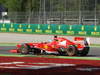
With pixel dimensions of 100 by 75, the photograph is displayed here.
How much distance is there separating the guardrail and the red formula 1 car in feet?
48.6

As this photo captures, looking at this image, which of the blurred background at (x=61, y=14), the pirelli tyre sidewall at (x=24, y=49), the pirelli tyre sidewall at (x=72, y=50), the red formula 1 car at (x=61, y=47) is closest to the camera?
the pirelli tyre sidewall at (x=72, y=50)

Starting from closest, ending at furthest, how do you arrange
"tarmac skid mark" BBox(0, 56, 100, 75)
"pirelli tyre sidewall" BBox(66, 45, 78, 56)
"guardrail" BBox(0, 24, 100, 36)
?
1. "tarmac skid mark" BBox(0, 56, 100, 75)
2. "pirelli tyre sidewall" BBox(66, 45, 78, 56)
3. "guardrail" BBox(0, 24, 100, 36)

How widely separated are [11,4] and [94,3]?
1039 inches

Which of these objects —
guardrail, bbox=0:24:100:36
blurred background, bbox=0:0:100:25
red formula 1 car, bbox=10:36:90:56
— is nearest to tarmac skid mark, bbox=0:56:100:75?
red formula 1 car, bbox=10:36:90:56

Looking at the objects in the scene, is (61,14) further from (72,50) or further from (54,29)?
(72,50)

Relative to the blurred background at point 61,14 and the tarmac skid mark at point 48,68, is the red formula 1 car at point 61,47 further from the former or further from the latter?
the blurred background at point 61,14

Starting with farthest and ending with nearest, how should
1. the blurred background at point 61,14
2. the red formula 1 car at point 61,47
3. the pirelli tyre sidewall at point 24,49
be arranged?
the blurred background at point 61,14, the pirelli tyre sidewall at point 24,49, the red formula 1 car at point 61,47

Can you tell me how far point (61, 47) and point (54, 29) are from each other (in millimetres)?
17496

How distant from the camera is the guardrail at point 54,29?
31.5 meters

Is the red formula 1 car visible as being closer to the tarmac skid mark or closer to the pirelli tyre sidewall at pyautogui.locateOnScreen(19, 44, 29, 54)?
the pirelli tyre sidewall at pyautogui.locateOnScreen(19, 44, 29, 54)

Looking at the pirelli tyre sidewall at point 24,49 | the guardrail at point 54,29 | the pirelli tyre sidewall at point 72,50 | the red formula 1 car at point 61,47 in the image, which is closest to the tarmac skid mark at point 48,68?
the pirelli tyre sidewall at point 72,50

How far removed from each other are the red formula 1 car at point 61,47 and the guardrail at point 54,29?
14.8 metres

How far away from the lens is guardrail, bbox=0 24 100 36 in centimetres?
3148

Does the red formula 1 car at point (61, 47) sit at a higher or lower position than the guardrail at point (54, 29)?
lower
